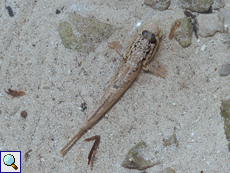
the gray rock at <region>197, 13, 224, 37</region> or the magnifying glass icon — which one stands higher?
the gray rock at <region>197, 13, 224, 37</region>

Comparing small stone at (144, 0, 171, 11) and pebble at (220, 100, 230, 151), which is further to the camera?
small stone at (144, 0, 171, 11)

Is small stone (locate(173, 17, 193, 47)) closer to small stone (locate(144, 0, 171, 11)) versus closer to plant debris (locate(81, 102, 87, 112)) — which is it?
small stone (locate(144, 0, 171, 11))

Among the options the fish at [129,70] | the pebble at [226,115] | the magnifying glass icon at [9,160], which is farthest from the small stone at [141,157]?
the magnifying glass icon at [9,160]

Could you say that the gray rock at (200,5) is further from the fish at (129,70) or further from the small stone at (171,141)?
the small stone at (171,141)

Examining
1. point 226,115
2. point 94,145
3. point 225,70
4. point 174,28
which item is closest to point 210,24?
point 174,28

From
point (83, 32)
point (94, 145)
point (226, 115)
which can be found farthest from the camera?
point (83, 32)

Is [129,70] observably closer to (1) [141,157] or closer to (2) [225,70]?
Result: (1) [141,157]

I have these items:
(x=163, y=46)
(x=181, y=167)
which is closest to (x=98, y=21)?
(x=163, y=46)

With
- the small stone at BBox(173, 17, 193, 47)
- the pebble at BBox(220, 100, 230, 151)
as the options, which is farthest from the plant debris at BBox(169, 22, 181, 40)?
the pebble at BBox(220, 100, 230, 151)
